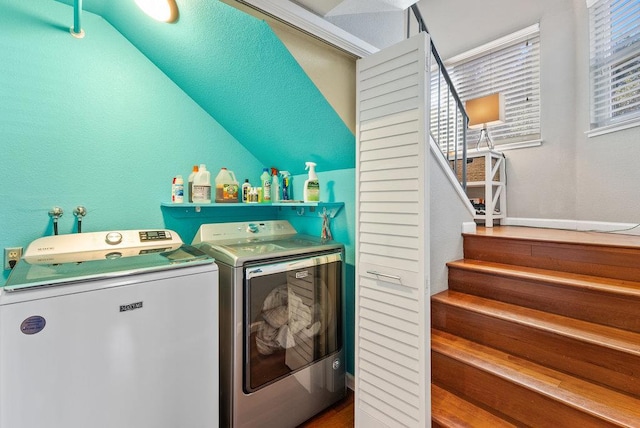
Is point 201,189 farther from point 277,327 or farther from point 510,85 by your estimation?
point 510,85

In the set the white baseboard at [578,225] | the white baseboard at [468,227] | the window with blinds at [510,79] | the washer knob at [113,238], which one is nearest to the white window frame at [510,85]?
the window with blinds at [510,79]

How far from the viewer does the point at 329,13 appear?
134 centimetres

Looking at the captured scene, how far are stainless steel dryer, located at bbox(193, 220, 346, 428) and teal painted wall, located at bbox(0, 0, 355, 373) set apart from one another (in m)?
0.27

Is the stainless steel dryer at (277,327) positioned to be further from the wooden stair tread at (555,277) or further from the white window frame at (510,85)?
the white window frame at (510,85)

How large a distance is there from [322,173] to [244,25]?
3.71ft

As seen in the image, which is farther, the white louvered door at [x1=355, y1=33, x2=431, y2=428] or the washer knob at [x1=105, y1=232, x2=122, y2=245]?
the washer knob at [x1=105, y1=232, x2=122, y2=245]

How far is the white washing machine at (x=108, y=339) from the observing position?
3.27ft

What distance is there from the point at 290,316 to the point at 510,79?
11.0 feet

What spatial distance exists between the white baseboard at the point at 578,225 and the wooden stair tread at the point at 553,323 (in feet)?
4.10

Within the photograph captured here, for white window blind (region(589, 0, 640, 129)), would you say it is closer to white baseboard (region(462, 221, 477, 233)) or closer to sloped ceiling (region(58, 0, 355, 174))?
white baseboard (region(462, 221, 477, 233))

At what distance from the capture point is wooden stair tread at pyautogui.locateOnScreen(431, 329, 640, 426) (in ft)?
3.63

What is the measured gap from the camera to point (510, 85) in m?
3.15

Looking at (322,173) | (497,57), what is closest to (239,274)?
(322,173)

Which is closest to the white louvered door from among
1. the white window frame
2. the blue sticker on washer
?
the blue sticker on washer
